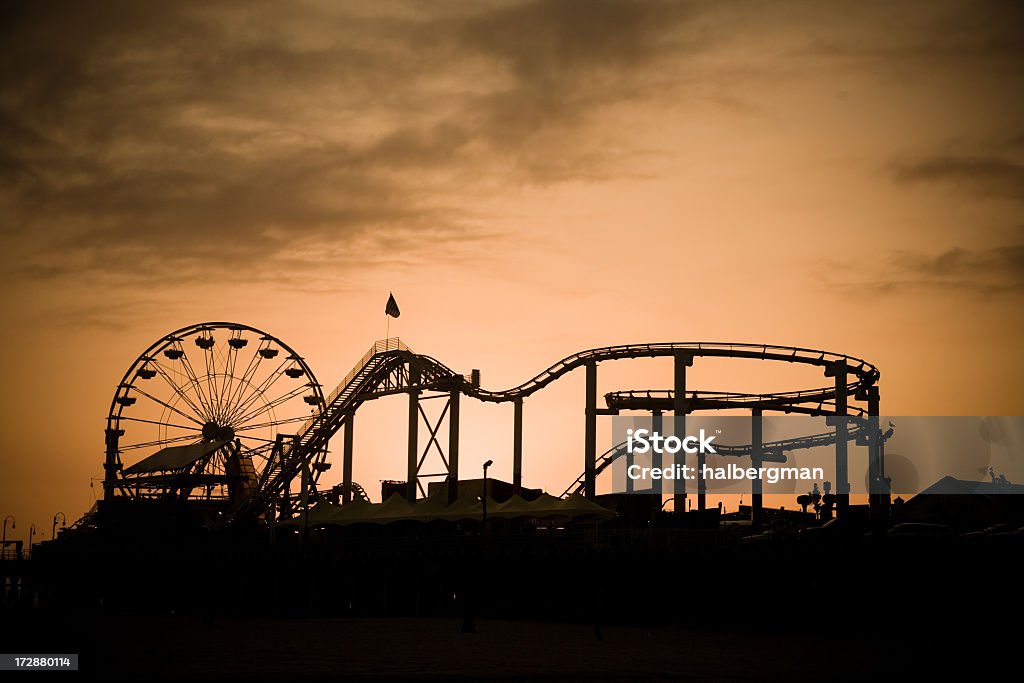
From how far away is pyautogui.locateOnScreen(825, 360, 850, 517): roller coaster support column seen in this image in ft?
185

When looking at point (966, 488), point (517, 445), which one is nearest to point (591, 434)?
point (517, 445)

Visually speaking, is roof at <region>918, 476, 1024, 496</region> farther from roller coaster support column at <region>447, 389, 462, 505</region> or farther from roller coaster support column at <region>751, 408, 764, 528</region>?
roller coaster support column at <region>447, 389, 462, 505</region>

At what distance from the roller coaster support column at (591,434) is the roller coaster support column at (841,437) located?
35.0 ft

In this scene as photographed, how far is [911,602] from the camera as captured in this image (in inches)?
1630

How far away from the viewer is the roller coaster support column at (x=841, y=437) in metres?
56.5

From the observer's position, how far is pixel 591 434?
192 feet

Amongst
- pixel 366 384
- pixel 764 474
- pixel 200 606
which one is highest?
pixel 366 384

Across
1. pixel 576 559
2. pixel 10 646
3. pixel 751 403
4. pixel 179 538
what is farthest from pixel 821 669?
pixel 179 538

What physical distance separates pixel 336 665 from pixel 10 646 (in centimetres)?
1058

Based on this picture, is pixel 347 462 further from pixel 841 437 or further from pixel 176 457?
pixel 841 437

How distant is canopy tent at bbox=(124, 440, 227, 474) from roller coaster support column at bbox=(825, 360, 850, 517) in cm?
3426

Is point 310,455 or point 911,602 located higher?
point 310,455

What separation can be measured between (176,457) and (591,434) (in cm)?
2803

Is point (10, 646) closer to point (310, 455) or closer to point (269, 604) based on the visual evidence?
point (269, 604)
